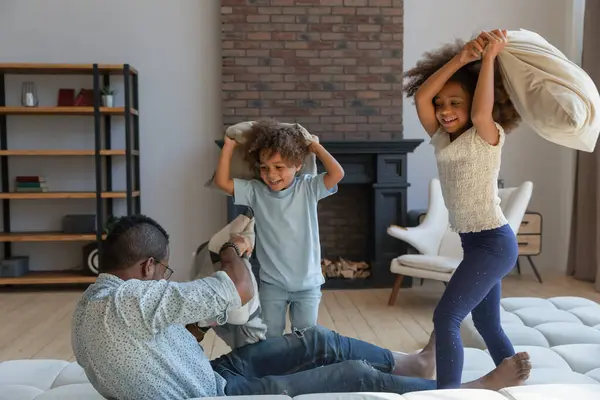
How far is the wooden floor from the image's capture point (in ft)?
10.3

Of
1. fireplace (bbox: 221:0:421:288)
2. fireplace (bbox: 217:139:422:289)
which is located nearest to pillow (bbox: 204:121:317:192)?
fireplace (bbox: 217:139:422:289)

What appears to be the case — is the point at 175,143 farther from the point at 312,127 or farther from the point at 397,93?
the point at 397,93

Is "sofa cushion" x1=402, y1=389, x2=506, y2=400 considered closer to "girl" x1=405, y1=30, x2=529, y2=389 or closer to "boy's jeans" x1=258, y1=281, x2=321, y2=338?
"girl" x1=405, y1=30, x2=529, y2=389

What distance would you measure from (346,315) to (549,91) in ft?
7.82

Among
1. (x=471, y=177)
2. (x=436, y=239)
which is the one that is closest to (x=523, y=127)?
(x=436, y=239)

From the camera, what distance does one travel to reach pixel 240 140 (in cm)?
215

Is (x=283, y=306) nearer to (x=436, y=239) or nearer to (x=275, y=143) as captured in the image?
(x=275, y=143)

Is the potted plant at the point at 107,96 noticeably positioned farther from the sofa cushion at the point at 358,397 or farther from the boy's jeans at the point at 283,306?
the sofa cushion at the point at 358,397

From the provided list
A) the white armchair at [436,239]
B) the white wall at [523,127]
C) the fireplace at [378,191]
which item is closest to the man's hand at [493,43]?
the white armchair at [436,239]

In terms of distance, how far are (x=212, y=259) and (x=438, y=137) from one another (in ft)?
2.76

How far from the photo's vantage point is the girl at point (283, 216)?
2.05 meters

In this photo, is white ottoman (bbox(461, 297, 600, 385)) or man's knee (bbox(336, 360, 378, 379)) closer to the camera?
man's knee (bbox(336, 360, 378, 379))

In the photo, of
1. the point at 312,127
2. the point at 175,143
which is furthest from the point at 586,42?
the point at 175,143

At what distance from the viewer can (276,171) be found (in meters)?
2.06
